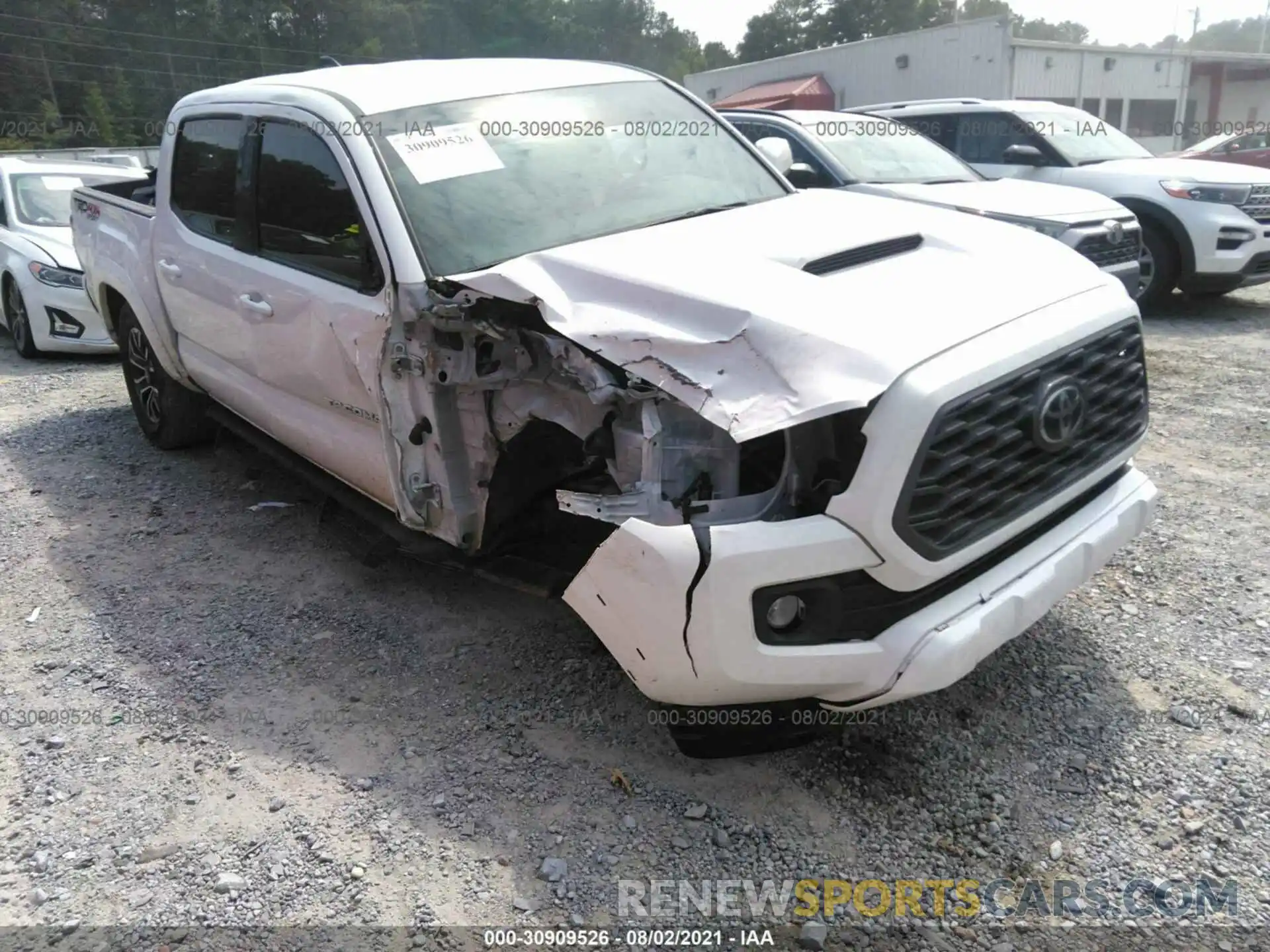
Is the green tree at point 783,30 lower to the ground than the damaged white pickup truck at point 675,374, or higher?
higher

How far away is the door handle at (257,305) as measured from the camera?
3889 mm

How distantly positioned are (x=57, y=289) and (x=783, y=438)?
748 centimetres

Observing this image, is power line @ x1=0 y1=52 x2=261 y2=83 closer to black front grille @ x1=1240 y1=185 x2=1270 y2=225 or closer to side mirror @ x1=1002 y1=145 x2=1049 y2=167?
side mirror @ x1=1002 y1=145 x2=1049 y2=167

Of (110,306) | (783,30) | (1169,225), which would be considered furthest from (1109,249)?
(783,30)

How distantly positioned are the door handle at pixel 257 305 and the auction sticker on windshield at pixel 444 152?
89 centimetres

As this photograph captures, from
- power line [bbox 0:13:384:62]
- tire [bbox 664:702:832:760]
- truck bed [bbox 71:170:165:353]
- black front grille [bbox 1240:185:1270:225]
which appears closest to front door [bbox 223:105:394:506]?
truck bed [bbox 71:170:165:353]

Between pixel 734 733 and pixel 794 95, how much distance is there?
2575cm

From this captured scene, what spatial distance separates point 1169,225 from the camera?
8156 mm

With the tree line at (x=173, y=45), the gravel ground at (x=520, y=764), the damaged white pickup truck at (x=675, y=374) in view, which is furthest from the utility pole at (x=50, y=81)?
the gravel ground at (x=520, y=764)

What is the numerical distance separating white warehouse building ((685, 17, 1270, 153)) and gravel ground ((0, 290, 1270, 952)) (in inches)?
820

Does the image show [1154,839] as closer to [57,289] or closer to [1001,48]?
[57,289]

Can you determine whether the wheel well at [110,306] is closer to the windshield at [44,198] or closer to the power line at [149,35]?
the windshield at [44,198]

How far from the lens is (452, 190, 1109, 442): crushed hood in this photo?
2.35 metres

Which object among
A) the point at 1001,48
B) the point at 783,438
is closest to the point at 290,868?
the point at 783,438
